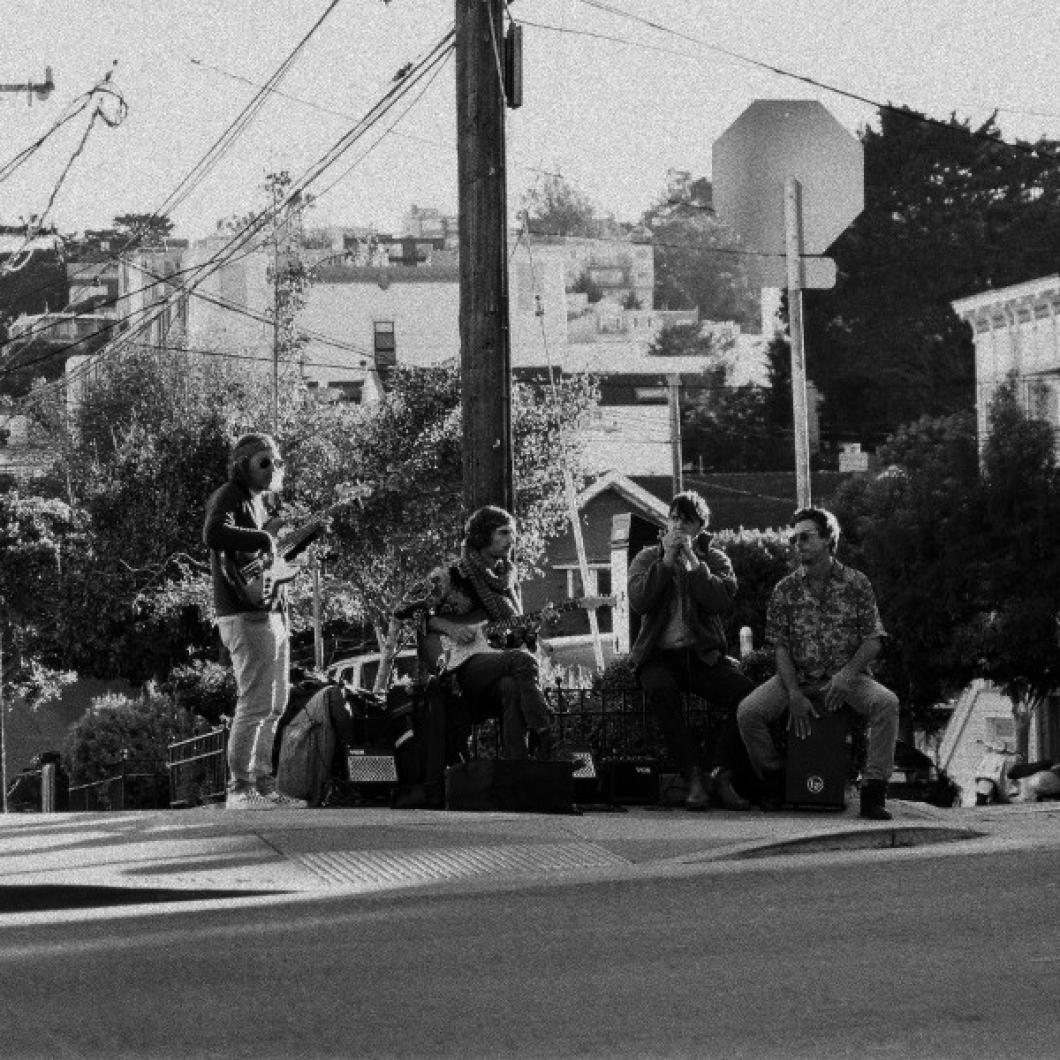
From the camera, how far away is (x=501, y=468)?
1461 centimetres

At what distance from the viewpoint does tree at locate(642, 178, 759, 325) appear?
555 feet

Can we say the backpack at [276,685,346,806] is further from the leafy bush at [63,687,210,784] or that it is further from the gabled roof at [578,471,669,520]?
the gabled roof at [578,471,669,520]

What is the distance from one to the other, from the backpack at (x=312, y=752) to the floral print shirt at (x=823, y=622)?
7.36ft

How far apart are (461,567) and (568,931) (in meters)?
5.03

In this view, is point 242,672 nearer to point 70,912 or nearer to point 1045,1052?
point 70,912

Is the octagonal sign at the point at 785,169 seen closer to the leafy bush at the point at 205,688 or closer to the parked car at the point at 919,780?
the leafy bush at the point at 205,688

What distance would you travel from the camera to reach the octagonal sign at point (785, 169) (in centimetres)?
1451

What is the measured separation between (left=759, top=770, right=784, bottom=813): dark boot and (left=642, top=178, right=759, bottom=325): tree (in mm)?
153532

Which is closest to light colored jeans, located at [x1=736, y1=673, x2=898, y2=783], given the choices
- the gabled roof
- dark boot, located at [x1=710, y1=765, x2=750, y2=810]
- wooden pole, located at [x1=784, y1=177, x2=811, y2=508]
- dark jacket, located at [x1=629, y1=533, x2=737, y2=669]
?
dark boot, located at [x1=710, y1=765, x2=750, y2=810]

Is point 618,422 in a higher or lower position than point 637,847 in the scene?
higher

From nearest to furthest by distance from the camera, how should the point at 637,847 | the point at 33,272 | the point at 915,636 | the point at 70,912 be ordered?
the point at 70,912 → the point at 637,847 → the point at 915,636 → the point at 33,272

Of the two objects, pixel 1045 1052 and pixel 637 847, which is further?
pixel 637 847

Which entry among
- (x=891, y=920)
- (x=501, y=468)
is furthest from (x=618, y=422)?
(x=891, y=920)

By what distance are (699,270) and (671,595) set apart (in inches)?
6284
